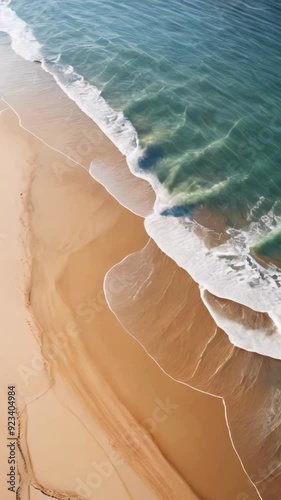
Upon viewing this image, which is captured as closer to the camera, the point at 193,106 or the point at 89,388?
the point at 89,388

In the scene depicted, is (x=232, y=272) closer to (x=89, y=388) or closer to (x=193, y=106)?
(x=89, y=388)

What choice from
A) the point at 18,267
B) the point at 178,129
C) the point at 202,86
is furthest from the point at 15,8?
the point at 18,267

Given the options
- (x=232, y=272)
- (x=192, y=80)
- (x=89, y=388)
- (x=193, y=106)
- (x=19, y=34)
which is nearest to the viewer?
(x=89, y=388)

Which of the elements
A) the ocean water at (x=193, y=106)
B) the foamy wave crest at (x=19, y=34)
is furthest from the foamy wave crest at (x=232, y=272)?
the foamy wave crest at (x=19, y=34)

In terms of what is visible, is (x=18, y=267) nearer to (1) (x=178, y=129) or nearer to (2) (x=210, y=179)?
(2) (x=210, y=179)

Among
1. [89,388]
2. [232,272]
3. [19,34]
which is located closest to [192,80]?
[19,34]
